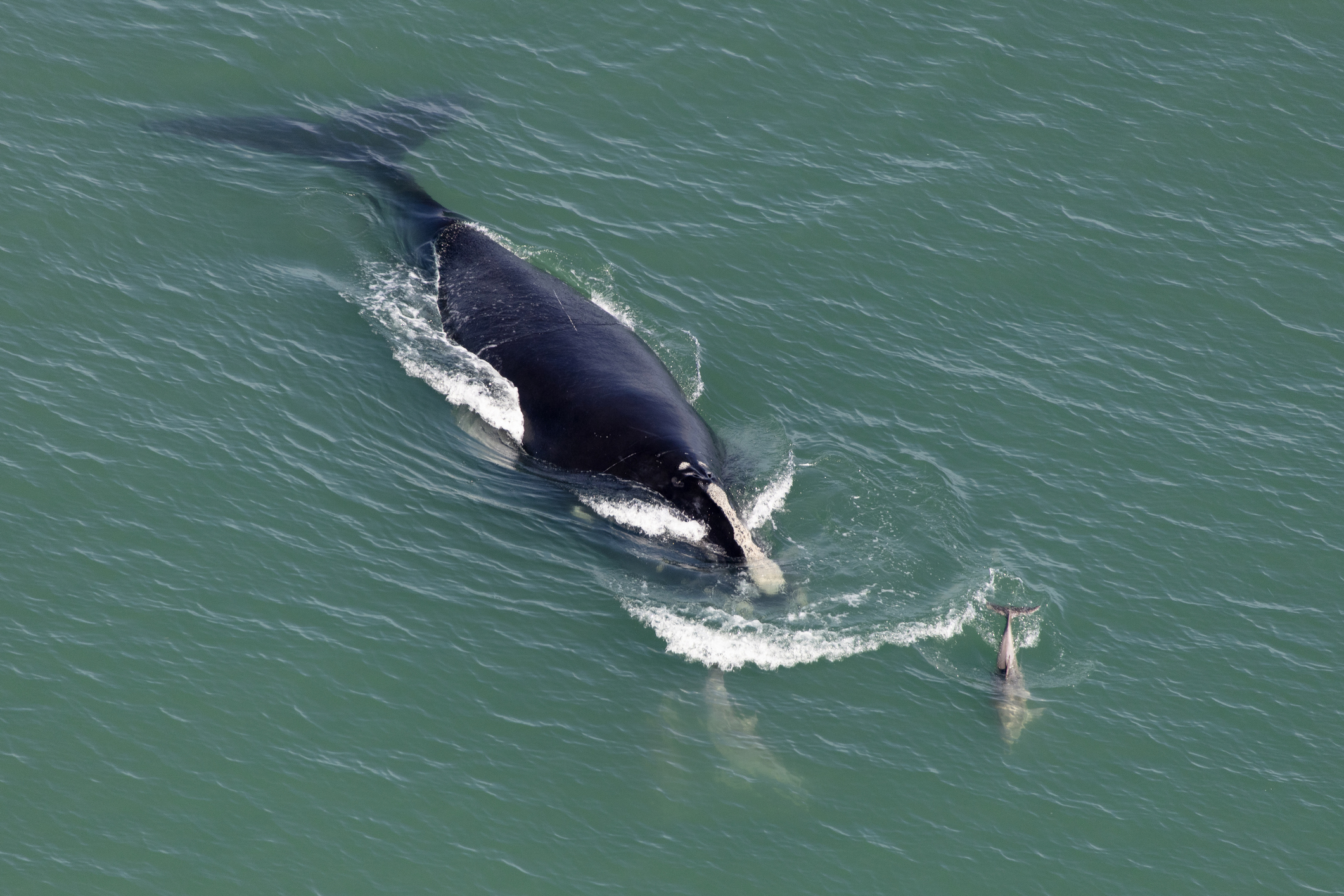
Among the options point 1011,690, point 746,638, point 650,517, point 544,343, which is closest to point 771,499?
point 650,517

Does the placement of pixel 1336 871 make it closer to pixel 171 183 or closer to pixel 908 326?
pixel 908 326

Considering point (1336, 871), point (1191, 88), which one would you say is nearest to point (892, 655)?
point (1336, 871)

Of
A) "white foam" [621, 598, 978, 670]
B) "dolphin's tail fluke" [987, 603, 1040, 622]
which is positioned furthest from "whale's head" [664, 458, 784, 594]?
"dolphin's tail fluke" [987, 603, 1040, 622]

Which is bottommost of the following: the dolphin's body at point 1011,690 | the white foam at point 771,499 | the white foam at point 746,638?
the dolphin's body at point 1011,690

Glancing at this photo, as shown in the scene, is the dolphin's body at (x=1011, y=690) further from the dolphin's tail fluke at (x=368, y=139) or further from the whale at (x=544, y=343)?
the dolphin's tail fluke at (x=368, y=139)

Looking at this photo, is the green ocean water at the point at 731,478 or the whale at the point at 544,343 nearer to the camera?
the green ocean water at the point at 731,478

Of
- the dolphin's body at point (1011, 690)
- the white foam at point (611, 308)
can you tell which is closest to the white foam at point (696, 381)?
the white foam at point (611, 308)
